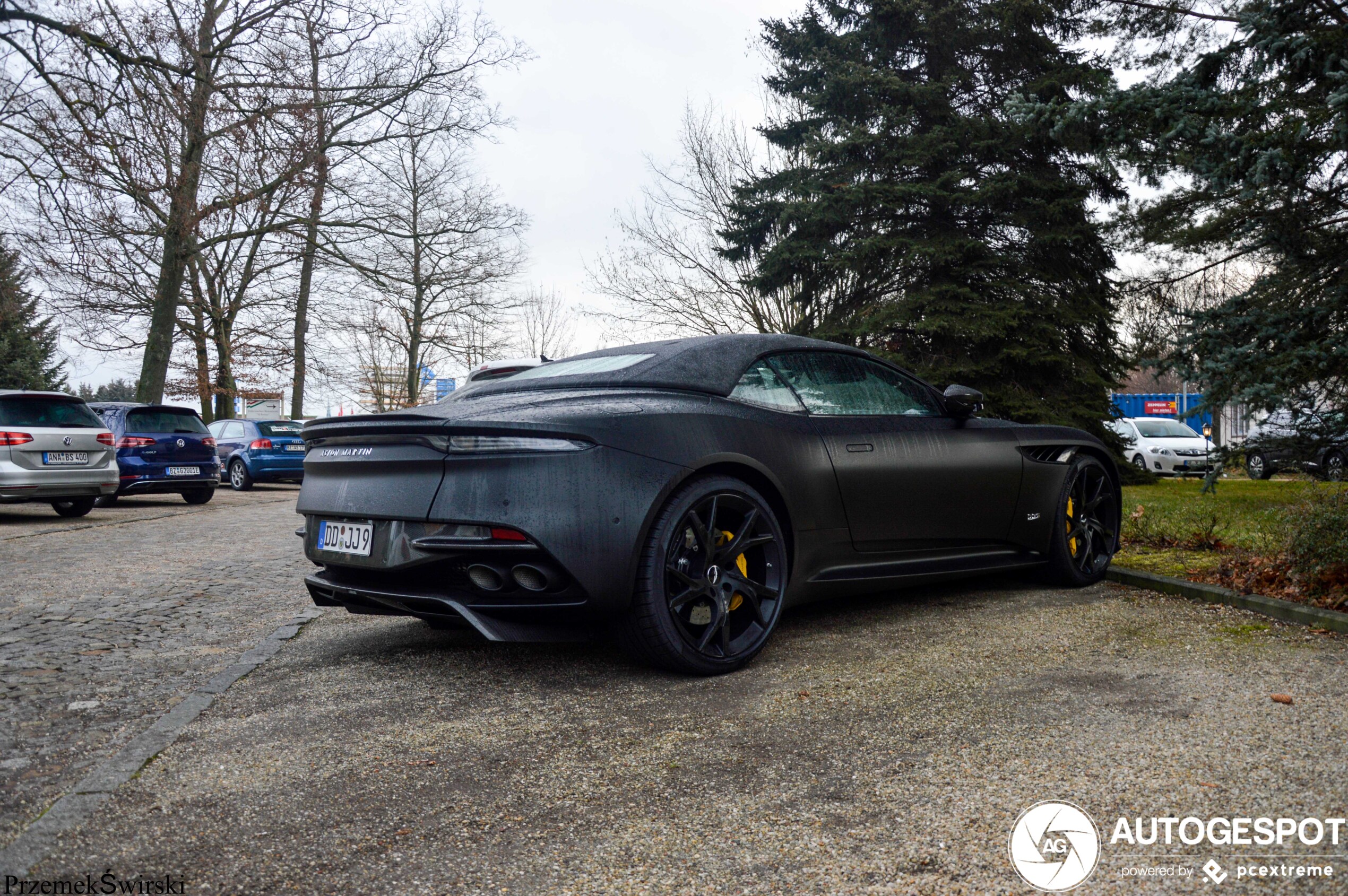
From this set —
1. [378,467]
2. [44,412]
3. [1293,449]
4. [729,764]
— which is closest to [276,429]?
[44,412]

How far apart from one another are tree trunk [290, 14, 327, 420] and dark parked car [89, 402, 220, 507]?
5.15 metres

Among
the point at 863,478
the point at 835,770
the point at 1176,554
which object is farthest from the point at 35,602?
the point at 1176,554

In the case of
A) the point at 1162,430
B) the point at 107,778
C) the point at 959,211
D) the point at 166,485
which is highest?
the point at 959,211

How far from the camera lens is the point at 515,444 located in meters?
3.59

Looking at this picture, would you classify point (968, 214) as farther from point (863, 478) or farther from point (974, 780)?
point (974, 780)

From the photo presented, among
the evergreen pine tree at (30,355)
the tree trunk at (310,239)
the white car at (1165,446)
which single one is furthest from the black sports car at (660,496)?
the evergreen pine tree at (30,355)

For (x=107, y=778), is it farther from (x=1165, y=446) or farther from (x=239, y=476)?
(x=1165, y=446)

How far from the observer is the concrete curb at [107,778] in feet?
7.60

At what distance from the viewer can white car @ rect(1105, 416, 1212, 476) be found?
22016 millimetres

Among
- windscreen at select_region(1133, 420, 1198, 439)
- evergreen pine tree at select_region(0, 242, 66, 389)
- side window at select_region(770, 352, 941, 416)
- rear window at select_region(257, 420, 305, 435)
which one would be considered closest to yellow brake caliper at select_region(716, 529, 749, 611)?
side window at select_region(770, 352, 941, 416)

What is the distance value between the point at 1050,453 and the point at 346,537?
3.77 m

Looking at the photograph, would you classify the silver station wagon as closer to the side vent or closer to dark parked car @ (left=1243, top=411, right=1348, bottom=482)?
the side vent

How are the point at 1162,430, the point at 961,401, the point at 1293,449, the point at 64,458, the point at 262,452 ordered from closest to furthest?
1. the point at 961,401
2. the point at 1293,449
3. the point at 64,458
4. the point at 262,452
5. the point at 1162,430

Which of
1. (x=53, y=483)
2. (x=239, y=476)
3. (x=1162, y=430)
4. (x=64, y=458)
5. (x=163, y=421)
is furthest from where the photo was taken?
Result: (x=1162, y=430)
